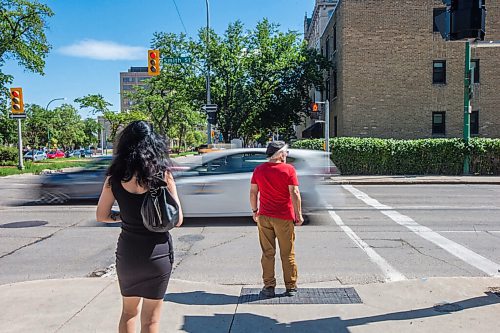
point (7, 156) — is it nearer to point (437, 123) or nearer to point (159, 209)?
point (437, 123)

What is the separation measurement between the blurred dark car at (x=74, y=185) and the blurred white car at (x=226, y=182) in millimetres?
3045

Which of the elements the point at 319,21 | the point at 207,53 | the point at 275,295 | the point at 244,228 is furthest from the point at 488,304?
the point at 319,21

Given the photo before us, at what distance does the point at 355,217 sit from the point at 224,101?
2134 cm

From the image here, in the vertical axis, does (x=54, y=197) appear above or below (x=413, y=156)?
below

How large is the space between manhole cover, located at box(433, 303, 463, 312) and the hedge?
54.1 ft

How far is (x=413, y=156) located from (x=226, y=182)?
567 inches

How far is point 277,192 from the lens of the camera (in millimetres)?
4492

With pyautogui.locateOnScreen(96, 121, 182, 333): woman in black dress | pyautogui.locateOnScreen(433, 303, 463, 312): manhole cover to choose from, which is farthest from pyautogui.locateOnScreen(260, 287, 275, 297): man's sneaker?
pyautogui.locateOnScreen(96, 121, 182, 333): woman in black dress

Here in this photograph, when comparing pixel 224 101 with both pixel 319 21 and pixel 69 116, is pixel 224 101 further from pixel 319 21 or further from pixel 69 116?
pixel 69 116

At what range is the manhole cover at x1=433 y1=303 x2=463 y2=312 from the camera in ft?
13.5

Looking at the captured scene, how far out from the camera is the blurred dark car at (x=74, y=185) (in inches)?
429

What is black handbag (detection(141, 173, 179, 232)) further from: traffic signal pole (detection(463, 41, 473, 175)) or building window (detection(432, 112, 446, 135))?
building window (detection(432, 112, 446, 135))

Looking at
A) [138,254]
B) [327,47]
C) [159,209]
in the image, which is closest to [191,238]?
[138,254]

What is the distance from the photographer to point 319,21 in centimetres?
4831
